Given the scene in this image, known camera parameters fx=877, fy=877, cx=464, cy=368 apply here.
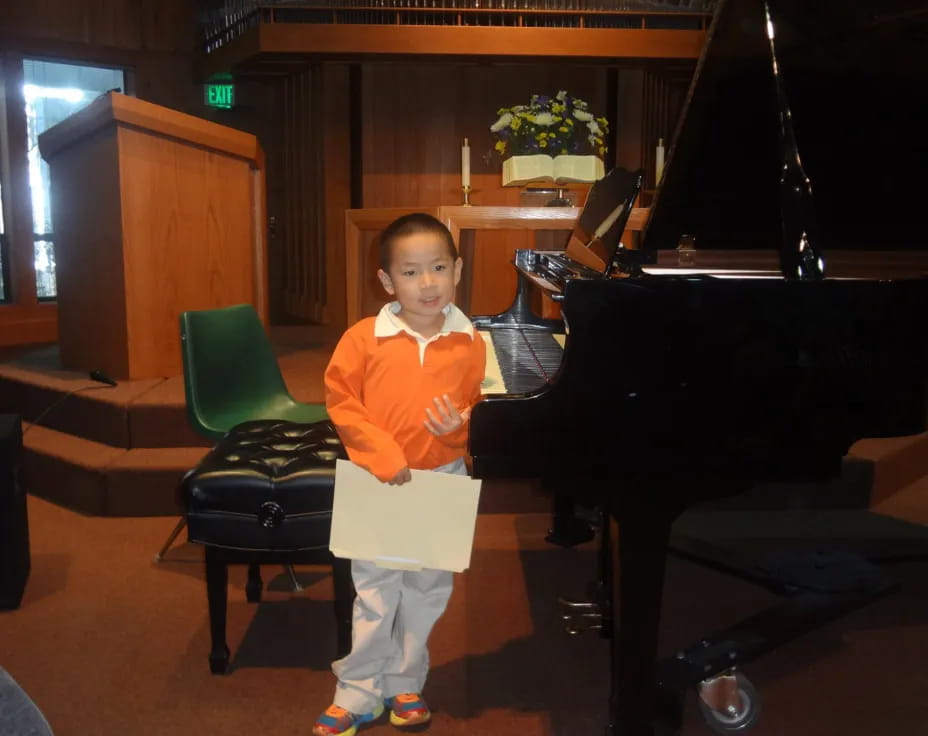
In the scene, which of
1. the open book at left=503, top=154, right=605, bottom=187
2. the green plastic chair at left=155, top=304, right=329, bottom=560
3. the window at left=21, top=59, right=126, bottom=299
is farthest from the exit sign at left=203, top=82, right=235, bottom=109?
the green plastic chair at left=155, top=304, right=329, bottom=560

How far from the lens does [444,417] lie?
5.40 ft

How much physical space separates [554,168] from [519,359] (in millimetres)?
2268

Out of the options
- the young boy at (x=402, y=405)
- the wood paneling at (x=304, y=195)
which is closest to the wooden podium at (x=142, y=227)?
the young boy at (x=402, y=405)

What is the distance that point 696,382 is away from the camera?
4.99 feet

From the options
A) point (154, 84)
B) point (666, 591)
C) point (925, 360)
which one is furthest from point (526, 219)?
point (154, 84)

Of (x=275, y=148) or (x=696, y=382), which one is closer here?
(x=696, y=382)

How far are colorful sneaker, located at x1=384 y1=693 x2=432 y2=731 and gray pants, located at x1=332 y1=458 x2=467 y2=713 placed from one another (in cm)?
4

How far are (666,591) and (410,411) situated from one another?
134 centimetres

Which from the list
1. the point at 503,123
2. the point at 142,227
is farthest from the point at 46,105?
the point at 503,123

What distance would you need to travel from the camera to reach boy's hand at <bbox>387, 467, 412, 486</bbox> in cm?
165

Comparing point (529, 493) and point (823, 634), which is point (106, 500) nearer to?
point (529, 493)

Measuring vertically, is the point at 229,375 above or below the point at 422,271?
below

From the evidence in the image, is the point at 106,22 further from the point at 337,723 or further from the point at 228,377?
the point at 337,723

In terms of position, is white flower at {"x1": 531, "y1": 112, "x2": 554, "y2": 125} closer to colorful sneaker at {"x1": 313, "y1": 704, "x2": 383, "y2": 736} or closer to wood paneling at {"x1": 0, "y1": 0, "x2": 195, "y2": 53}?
colorful sneaker at {"x1": 313, "y1": 704, "x2": 383, "y2": 736}
